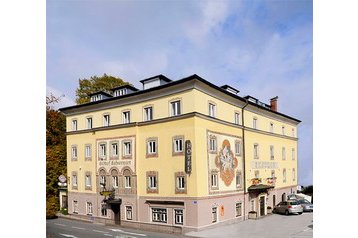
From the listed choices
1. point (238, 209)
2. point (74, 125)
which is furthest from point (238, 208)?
point (74, 125)

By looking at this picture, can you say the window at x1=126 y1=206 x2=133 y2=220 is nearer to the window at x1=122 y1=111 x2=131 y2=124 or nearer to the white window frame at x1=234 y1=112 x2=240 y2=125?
the window at x1=122 y1=111 x2=131 y2=124

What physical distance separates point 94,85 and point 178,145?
0.90 metres

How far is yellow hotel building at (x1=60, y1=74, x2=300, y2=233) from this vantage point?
239cm

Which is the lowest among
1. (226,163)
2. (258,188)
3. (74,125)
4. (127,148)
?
(258,188)

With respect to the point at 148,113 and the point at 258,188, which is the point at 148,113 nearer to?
the point at 148,113

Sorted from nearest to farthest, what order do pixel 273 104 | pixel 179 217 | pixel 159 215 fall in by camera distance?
pixel 179 217 < pixel 159 215 < pixel 273 104

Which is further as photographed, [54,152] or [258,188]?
[54,152]

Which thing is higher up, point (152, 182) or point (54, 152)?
point (54, 152)

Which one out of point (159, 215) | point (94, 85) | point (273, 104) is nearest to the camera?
point (159, 215)

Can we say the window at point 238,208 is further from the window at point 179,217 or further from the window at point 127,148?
the window at point 127,148

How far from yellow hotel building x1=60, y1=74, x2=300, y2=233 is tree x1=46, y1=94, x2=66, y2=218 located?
0.08 metres

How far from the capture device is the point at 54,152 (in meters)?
2.89

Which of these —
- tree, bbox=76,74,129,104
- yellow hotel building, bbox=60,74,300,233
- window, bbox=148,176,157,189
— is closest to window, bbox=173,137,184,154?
yellow hotel building, bbox=60,74,300,233
